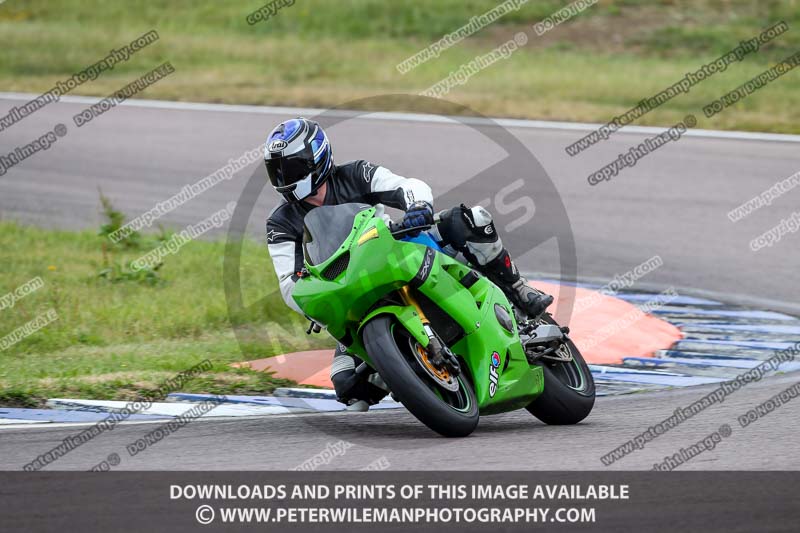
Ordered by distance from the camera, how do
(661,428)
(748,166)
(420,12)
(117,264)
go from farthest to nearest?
(420,12) < (748,166) < (117,264) < (661,428)

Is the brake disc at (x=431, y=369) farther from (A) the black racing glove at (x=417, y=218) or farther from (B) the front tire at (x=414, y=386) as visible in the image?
(A) the black racing glove at (x=417, y=218)

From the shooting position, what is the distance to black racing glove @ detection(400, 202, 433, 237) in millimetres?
6316

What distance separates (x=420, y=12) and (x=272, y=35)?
3.29 m

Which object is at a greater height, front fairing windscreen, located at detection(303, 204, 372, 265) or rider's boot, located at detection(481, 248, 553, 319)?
front fairing windscreen, located at detection(303, 204, 372, 265)

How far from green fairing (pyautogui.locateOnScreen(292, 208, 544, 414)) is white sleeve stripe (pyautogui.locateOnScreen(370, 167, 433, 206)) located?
1.46ft

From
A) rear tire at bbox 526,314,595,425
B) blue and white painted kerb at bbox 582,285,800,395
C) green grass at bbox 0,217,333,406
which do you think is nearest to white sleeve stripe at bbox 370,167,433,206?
rear tire at bbox 526,314,595,425

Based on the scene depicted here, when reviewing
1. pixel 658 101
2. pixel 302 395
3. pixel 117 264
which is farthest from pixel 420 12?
pixel 302 395

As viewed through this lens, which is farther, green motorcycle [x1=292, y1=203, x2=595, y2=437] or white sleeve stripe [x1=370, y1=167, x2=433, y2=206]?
white sleeve stripe [x1=370, y1=167, x2=433, y2=206]

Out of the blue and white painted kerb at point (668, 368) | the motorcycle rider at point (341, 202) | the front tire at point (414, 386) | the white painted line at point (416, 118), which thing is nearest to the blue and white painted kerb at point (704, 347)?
the blue and white painted kerb at point (668, 368)

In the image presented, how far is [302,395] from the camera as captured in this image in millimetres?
8164

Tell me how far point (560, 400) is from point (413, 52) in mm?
18125

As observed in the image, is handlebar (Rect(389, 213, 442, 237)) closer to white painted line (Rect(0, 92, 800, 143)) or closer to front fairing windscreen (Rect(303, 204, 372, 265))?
front fairing windscreen (Rect(303, 204, 372, 265))

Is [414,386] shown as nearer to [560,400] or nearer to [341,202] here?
[560,400]
